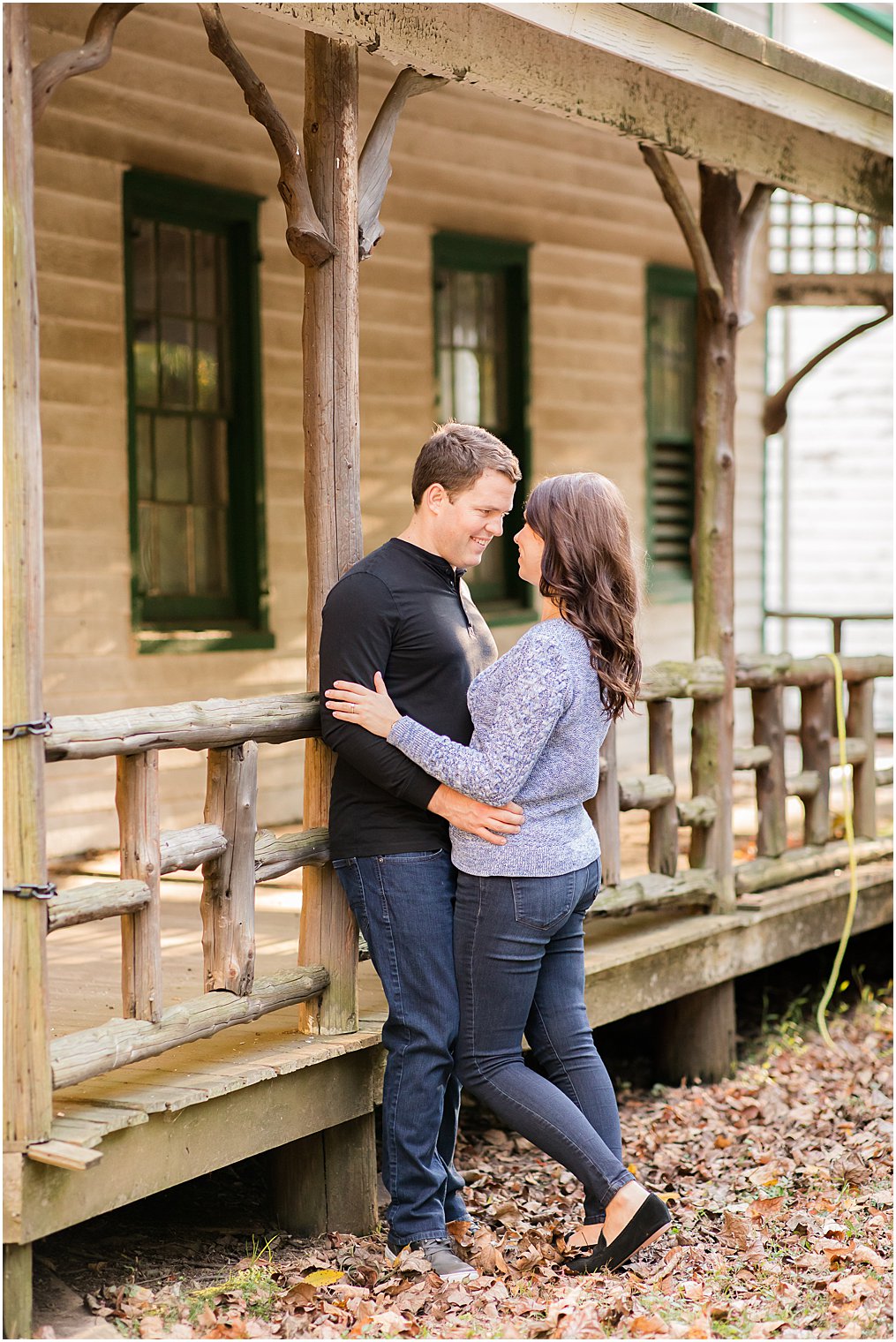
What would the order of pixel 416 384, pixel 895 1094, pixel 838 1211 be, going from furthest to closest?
pixel 416 384 < pixel 895 1094 < pixel 838 1211

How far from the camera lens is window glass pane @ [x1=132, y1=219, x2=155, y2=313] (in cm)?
767

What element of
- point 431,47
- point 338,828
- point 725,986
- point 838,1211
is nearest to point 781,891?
point 725,986

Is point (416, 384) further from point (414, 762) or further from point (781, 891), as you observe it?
point (414, 762)

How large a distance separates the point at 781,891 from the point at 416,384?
144 inches

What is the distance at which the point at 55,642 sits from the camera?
7.32 metres

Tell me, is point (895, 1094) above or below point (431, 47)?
below

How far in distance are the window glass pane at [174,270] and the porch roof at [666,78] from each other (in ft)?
8.79

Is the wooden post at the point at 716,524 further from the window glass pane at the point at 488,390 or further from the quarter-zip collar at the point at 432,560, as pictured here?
the window glass pane at the point at 488,390

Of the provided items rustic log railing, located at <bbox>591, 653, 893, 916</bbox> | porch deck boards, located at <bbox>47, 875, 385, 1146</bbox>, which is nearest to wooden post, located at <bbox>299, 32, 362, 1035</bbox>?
porch deck boards, located at <bbox>47, 875, 385, 1146</bbox>

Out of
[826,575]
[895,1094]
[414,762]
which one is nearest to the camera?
[414,762]

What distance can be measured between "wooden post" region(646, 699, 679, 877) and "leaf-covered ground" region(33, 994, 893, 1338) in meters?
1.10

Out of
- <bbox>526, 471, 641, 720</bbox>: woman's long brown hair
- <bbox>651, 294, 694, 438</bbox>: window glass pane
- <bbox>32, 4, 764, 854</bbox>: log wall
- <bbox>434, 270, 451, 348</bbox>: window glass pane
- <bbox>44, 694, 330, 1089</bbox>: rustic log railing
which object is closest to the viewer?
<bbox>44, 694, 330, 1089</bbox>: rustic log railing

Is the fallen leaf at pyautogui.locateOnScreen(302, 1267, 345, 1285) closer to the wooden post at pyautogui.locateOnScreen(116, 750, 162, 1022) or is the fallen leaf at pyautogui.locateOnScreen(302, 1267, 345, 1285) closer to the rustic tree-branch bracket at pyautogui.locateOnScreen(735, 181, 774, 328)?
the wooden post at pyautogui.locateOnScreen(116, 750, 162, 1022)

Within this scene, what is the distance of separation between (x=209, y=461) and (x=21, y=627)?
178 inches
